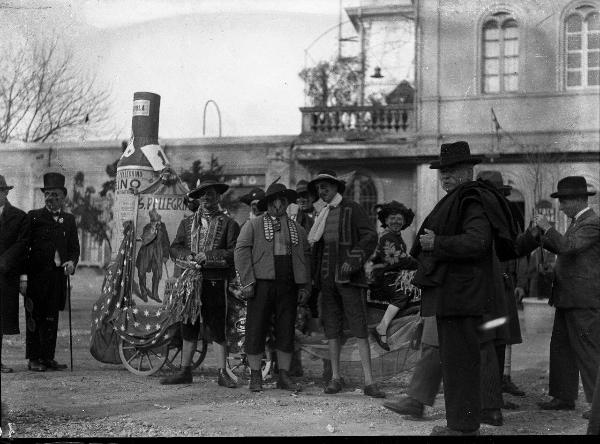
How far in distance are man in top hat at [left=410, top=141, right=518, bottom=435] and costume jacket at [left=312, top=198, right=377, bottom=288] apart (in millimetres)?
1507

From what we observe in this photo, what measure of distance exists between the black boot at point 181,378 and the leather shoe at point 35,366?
1.36 meters

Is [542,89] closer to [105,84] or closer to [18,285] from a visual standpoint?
[105,84]

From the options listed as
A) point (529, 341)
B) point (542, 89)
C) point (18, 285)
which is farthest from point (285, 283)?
point (542, 89)

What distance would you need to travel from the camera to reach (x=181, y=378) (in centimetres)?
712

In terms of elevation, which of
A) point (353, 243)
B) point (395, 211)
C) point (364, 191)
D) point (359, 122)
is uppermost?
point (359, 122)

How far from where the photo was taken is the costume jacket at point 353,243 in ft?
22.0

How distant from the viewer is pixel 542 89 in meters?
12.4

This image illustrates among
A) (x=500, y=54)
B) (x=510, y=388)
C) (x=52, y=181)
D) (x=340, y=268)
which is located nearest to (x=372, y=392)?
(x=340, y=268)

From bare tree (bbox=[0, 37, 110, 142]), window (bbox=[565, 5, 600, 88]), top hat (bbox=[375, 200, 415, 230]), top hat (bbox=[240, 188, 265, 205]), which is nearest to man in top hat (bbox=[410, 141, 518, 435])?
top hat (bbox=[375, 200, 415, 230])

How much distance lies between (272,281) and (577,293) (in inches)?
95.2

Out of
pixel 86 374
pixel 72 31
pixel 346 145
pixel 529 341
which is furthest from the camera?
pixel 346 145

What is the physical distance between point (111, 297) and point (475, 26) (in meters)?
8.39

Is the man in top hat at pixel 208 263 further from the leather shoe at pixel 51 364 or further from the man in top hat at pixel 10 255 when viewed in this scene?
the man in top hat at pixel 10 255

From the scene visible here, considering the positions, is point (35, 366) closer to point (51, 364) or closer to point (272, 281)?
point (51, 364)
